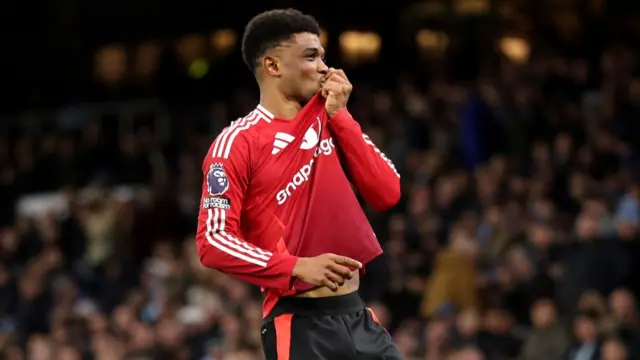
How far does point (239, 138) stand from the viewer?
198 inches

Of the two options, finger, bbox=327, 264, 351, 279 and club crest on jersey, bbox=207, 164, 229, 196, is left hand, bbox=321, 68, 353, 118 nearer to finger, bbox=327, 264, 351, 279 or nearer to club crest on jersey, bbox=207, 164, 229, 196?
club crest on jersey, bbox=207, 164, 229, 196

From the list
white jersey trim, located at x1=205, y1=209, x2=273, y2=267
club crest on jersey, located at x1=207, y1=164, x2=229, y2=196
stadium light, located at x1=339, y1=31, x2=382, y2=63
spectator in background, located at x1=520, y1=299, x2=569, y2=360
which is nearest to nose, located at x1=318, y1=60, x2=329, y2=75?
club crest on jersey, located at x1=207, y1=164, x2=229, y2=196

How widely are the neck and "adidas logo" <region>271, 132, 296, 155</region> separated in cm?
9

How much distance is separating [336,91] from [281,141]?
0.29m

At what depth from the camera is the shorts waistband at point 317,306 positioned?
504 cm

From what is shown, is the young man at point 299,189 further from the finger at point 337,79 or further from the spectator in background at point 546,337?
the spectator in background at point 546,337

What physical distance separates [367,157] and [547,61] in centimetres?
855

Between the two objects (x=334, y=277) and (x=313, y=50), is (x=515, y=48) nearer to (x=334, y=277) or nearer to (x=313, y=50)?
(x=313, y=50)

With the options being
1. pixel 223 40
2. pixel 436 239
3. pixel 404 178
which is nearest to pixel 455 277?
pixel 436 239

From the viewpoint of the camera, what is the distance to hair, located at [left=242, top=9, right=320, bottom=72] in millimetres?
5082

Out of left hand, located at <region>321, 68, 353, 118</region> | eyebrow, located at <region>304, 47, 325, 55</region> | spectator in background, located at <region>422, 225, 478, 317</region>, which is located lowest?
spectator in background, located at <region>422, 225, 478, 317</region>

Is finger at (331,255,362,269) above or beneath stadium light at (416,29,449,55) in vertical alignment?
above

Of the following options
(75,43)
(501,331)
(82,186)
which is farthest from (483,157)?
(75,43)

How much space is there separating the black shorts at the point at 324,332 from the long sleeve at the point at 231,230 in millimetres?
239
